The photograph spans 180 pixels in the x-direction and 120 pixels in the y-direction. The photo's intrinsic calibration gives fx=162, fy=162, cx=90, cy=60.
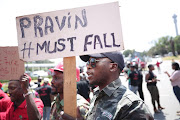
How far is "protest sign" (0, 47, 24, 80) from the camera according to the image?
221cm

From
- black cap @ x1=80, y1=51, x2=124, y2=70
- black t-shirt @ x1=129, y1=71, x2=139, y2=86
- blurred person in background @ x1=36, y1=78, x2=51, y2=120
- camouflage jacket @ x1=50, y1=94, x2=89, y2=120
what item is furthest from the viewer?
black t-shirt @ x1=129, y1=71, x2=139, y2=86

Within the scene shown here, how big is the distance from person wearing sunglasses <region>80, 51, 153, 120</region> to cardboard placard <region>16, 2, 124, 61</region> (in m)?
0.23

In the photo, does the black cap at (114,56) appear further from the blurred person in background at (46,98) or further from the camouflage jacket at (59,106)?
the blurred person in background at (46,98)

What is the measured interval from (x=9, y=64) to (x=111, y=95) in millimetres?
1496

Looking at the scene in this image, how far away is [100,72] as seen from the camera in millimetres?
1646

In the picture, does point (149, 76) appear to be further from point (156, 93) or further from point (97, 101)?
point (97, 101)

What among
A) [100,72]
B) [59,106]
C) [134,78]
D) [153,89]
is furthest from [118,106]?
[134,78]

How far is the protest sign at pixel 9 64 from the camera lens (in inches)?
86.8

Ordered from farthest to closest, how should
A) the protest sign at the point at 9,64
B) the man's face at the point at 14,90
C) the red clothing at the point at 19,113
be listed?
the man's face at the point at 14,90, the red clothing at the point at 19,113, the protest sign at the point at 9,64

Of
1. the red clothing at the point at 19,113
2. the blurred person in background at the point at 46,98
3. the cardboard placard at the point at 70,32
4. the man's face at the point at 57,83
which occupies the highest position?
the cardboard placard at the point at 70,32

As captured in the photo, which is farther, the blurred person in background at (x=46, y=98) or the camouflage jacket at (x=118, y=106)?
the blurred person in background at (x=46, y=98)

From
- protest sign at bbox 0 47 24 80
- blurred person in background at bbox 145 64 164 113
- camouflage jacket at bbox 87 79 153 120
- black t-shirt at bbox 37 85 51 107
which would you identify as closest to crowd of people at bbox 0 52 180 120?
camouflage jacket at bbox 87 79 153 120

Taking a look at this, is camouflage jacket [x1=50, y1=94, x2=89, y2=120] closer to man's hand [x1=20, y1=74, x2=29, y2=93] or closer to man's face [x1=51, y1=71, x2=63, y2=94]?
man's face [x1=51, y1=71, x2=63, y2=94]

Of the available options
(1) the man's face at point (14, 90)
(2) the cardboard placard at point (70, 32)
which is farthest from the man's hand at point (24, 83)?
(2) the cardboard placard at point (70, 32)
